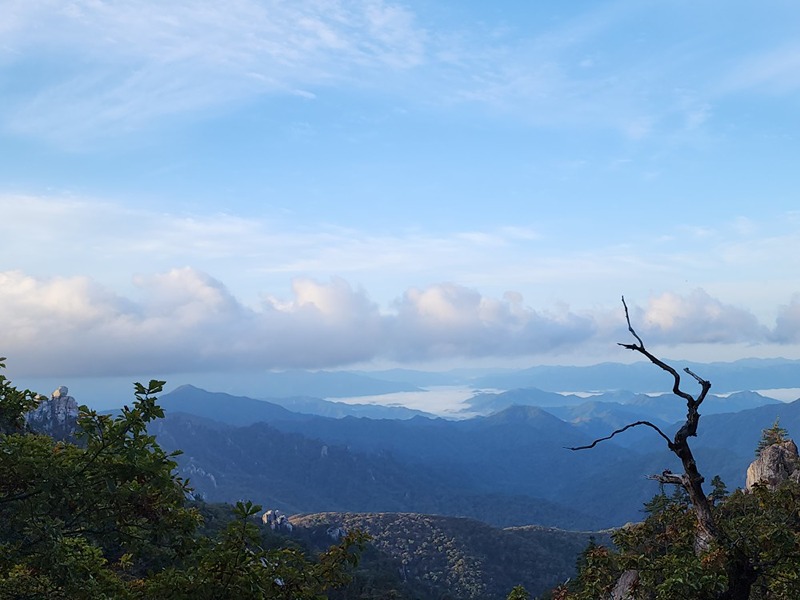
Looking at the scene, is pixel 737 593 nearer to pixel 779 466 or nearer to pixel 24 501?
pixel 24 501

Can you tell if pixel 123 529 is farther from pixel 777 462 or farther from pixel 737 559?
pixel 777 462

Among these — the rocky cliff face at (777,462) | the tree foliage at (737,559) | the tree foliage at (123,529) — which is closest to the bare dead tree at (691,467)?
the tree foliage at (737,559)

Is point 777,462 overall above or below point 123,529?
below

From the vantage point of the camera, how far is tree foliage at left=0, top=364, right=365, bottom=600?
38.1ft

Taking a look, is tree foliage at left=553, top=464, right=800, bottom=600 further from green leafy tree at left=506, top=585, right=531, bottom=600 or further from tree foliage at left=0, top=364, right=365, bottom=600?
tree foliage at left=0, top=364, right=365, bottom=600

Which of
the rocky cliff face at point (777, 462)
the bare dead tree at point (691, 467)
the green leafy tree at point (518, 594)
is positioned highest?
the bare dead tree at point (691, 467)

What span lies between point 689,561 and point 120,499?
11.1 meters

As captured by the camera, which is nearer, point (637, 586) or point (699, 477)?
point (699, 477)

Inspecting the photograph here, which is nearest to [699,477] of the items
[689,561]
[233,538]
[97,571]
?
[689,561]

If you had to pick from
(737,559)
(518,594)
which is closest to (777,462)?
(518,594)

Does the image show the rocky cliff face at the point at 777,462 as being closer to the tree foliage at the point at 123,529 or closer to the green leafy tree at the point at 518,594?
the green leafy tree at the point at 518,594

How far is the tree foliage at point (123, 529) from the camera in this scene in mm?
11625

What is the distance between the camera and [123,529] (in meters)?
14.1

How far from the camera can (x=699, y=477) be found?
1263cm
